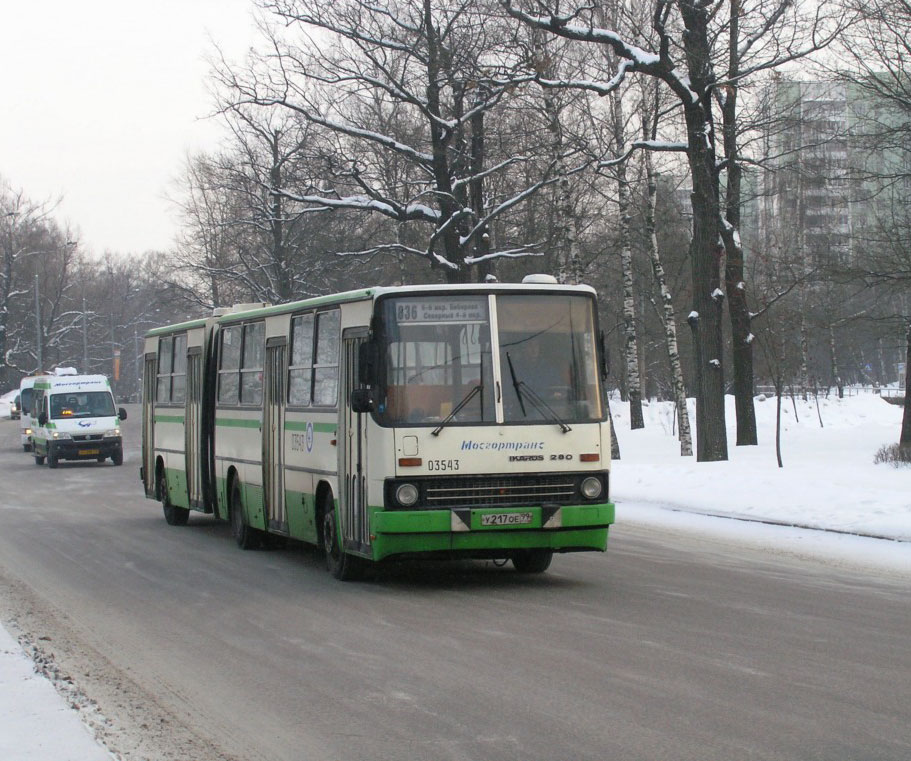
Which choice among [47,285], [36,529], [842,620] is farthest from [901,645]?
[47,285]

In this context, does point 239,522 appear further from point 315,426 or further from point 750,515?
point 750,515

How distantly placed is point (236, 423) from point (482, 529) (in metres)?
5.81

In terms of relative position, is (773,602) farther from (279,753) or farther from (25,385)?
(25,385)

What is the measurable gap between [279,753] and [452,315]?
6.41 meters

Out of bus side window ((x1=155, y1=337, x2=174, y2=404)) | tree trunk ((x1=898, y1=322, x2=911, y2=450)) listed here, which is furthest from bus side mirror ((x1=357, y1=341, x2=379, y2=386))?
tree trunk ((x1=898, y1=322, x2=911, y2=450))

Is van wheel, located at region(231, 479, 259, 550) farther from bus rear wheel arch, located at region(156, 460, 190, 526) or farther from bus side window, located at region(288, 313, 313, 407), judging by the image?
bus rear wheel arch, located at region(156, 460, 190, 526)

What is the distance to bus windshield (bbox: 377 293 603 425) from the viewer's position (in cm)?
1230

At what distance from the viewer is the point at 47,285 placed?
4028 inches

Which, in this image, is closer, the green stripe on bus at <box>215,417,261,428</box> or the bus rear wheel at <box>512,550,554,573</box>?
the bus rear wheel at <box>512,550,554,573</box>

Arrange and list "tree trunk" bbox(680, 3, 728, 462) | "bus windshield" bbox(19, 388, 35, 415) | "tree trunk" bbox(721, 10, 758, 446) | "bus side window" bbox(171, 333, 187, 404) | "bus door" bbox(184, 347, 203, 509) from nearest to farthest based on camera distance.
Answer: "bus door" bbox(184, 347, 203, 509)
"bus side window" bbox(171, 333, 187, 404)
"tree trunk" bbox(680, 3, 728, 462)
"tree trunk" bbox(721, 10, 758, 446)
"bus windshield" bbox(19, 388, 35, 415)

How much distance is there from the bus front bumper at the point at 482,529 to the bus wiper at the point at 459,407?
710 millimetres

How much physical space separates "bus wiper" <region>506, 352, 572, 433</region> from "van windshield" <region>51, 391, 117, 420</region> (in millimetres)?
30192

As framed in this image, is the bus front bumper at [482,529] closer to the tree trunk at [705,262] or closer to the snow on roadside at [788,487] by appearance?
the snow on roadside at [788,487]

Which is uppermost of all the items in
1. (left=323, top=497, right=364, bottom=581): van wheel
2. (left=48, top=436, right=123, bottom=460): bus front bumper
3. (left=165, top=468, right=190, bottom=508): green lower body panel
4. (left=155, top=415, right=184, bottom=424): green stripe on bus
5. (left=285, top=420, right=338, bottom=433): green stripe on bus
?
(left=155, top=415, right=184, bottom=424): green stripe on bus
